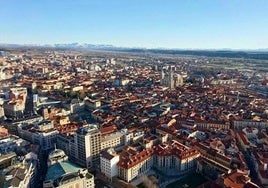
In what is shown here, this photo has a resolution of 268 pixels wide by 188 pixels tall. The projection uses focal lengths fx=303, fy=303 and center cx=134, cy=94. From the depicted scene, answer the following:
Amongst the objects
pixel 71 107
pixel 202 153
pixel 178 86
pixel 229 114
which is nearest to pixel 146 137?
pixel 202 153

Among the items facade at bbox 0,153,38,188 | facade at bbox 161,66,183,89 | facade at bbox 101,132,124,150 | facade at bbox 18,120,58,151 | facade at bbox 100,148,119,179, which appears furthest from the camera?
facade at bbox 161,66,183,89

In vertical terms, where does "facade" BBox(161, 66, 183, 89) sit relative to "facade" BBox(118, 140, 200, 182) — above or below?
above

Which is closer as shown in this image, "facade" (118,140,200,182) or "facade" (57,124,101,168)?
"facade" (118,140,200,182)

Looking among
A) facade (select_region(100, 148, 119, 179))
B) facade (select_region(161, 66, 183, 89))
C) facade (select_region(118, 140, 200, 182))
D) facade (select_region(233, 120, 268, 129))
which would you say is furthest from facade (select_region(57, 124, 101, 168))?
facade (select_region(161, 66, 183, 89))

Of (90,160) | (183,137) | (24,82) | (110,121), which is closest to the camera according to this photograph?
(90,160)

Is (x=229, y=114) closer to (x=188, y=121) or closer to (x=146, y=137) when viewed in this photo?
(x=188, y=121)

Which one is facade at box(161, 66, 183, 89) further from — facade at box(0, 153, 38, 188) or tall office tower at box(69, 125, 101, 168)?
facade at box(0, 153, 38, 188)

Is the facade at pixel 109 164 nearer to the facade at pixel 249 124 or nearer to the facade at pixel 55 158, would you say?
the facade at pixel 55 158

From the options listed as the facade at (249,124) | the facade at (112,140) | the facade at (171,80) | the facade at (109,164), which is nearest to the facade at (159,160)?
the facade at (109,164)

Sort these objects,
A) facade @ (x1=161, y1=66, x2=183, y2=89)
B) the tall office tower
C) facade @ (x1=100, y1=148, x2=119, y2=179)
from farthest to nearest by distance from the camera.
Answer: facade @ (x1=161, y1=66, x2=183, y2=89) < the tall office tower < facade @ (x1=100, y1=148, x2=119, y2=179)
